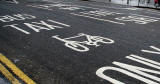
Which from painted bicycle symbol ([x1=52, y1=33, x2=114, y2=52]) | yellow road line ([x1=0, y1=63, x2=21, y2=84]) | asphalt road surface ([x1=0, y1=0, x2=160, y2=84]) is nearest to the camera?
yellow road line ([x1=0, y1=63, x2=21, y2=84])

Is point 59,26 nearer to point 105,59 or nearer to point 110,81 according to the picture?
point 105,59

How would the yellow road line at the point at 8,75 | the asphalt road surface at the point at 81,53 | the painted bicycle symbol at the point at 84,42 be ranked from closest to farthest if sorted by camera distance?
the yellow road line at the point at 8,75
the asphalt road surface at the point at 81,53
the painted bicycle symbol at the point at 84,42

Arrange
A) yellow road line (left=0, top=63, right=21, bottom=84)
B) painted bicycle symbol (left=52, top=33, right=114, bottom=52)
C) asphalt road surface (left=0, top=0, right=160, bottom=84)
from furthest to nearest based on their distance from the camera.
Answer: painted bicycle symbol (left=52, top=33, right=114, bottom=52) < asphalt road surface (left=0, top=0, right=160, bottom=84) < yellow road line (left=0, top=63, right=21, bottom=84)

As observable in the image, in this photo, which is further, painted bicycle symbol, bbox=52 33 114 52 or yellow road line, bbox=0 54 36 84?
painted bicycle symbol, bbox=52 33 114 52

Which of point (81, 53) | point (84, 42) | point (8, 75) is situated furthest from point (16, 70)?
point (84, 42)

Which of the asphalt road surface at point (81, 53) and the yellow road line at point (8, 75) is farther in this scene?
the asphalt road surface at point (81, 53)

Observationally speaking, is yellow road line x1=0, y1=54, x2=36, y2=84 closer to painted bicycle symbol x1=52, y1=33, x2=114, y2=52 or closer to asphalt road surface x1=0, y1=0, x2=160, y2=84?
asphalt road surface x1=0, y1=0, x2=160, y2=84

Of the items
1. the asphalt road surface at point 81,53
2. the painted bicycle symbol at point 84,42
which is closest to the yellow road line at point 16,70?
the asphalt road surface at point 81,53

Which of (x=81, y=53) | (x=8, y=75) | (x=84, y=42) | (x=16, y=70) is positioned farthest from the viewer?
(x=84, y=42)

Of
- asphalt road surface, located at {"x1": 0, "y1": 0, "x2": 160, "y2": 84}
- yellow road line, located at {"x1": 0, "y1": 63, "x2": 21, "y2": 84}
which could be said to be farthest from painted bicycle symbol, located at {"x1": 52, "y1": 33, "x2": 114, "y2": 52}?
yellow road line, located at {"x1": 0, "y1": 63, "x2": 21, "y2": 84}

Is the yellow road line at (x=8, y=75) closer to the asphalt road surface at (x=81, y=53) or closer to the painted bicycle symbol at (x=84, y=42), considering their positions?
the asphalt road surface at (x=81, y=53)

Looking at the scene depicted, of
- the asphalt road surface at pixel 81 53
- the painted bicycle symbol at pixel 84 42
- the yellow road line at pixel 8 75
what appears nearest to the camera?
the yellow road line at pixel 8 75

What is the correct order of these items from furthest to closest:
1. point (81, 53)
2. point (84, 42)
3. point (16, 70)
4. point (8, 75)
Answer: point (84, 42) < point (81, 53) < point (16, 70) < point (8, 75)

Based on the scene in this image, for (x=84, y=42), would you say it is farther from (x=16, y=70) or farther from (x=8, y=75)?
(x=8, y=75)
